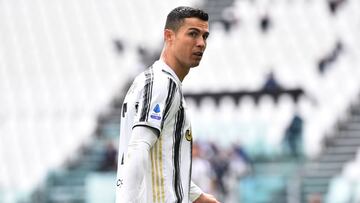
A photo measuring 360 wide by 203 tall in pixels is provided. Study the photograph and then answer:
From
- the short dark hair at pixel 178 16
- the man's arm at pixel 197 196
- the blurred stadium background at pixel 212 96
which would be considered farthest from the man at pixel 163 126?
the blurred stadium background at pixel 212 96

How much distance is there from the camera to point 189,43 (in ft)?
16.8

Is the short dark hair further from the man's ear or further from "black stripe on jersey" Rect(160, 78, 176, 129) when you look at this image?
"black stripe on jersey" Rect(160, 78, 176, 129)

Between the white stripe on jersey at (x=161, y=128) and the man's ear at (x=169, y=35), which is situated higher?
the man's ear at (x=169, y=35)

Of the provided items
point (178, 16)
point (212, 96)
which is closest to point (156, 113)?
point (178, 16)

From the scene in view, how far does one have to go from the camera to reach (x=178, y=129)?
16.7 feet

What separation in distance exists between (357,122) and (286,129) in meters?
2.49

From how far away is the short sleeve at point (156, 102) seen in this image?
194 inches

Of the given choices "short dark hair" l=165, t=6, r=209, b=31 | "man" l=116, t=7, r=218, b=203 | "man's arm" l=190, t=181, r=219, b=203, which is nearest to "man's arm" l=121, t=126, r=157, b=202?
"man" l=116, t=7, r=218, b=203

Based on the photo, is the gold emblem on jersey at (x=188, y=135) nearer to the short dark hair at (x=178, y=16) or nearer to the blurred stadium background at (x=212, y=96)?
the short dark hair at (x=178, y=16)

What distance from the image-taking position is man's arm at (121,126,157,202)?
4.81 meters

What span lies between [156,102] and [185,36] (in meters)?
0.37

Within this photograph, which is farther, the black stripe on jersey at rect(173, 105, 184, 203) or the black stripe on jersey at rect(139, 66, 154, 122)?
the black stripe on jersey at rect(173, 105, 184, 203)

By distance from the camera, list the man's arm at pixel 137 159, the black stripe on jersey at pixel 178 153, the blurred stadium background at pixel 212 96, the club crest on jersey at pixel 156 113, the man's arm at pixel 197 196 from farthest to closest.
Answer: the blurred stadium background at pixel 212 96 < the man's arm at pixel 197 196 < the black stripe on jersey at pixel 178 153 < the club crest on jersey at pixel 156 113 < the man's arm at pixel 137 159

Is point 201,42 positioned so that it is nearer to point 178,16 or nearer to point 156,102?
point 178,16
